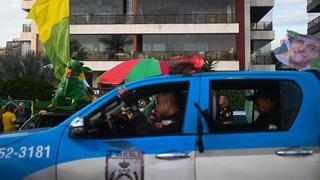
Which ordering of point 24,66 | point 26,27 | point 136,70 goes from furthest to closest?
A: point 26,27 < point 24,66 < point 136,70

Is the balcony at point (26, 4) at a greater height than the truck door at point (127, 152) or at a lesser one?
greater

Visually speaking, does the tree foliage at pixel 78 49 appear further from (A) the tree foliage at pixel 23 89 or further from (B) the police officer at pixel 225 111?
(B) the police officer at pixel 225 111

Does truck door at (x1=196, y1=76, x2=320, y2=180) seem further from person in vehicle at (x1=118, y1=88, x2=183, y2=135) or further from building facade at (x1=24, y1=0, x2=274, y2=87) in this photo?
building facade at (x1=24, y1=0, x2=274, y2=87)

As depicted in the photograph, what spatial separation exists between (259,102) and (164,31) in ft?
134

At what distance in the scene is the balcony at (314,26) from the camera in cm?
4778

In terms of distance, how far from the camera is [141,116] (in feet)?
16.1

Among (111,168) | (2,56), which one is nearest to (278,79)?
(111,168)

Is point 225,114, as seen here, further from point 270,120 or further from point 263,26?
point 263,26

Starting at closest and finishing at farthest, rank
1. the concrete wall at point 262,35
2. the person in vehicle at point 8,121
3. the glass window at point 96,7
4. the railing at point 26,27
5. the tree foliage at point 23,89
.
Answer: the person in vehicle at point 8,121 < the tree foliage at point 23,89 < the glass window at point 96,7 < the concrete wall at point 262,35 < the railing at point 26,27

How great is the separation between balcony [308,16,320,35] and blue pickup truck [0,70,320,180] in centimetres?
4486

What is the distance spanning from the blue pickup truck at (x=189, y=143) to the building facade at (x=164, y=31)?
39935mm

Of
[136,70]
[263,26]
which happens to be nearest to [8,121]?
[136,70]

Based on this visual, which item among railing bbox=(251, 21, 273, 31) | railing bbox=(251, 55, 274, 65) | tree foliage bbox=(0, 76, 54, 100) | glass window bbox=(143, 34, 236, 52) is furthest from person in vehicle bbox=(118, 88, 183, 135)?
railing bbox=(251, 21, 273, 31)

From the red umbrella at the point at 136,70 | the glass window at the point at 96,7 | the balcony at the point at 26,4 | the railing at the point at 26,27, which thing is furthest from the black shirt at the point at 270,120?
the railing at the point at 26,27
